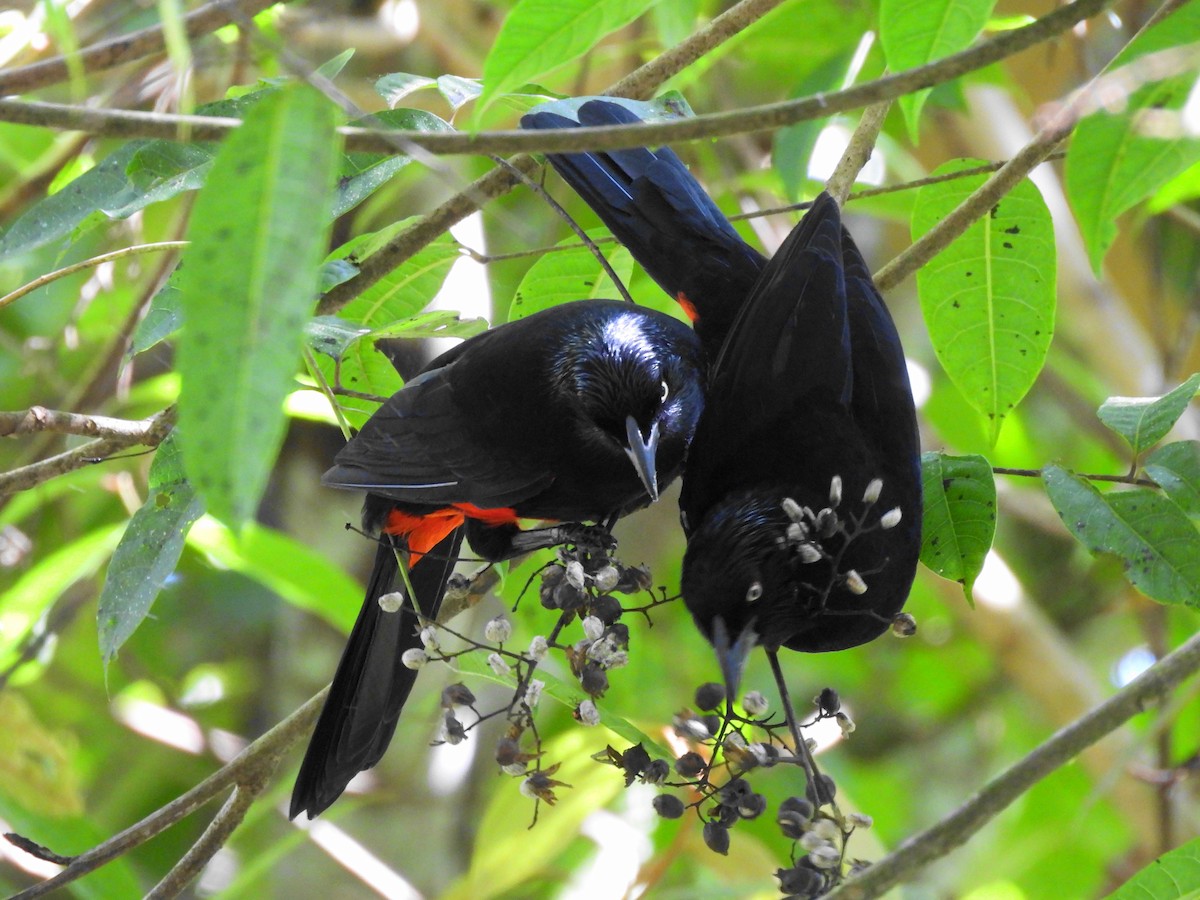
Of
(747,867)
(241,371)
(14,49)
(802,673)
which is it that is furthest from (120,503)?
(241,371)

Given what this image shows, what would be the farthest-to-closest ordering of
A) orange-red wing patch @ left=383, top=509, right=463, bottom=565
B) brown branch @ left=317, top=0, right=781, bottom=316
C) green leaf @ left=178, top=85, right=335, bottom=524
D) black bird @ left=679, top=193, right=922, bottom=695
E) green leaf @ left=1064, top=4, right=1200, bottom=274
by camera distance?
orange-red wing patch @ left=383, top=509, right=463, bottom=565, brown branch @ left=317, top=0, right=781, bottom=316, black bird @ left=679, top=193, right=922, bottom=695, green leaf @ left=1064, top=4, right=1200, bottom=274, green leaf @ left=178, top=85, right=335, bottom=524

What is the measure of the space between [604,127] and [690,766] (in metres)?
0.76

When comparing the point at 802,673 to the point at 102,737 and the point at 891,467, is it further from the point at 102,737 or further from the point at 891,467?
the point at 891,467

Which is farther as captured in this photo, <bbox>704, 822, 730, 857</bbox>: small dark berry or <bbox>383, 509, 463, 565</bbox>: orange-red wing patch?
<bbox>383, 509, 463, 565</bbox>: orange-red wing patch

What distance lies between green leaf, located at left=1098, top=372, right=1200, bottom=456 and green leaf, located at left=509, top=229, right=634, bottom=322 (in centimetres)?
93

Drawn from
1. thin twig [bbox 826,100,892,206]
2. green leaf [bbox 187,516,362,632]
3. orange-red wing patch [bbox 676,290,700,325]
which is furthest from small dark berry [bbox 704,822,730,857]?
green leaf [bbox 187,516,362,632]

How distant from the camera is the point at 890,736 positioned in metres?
5.36

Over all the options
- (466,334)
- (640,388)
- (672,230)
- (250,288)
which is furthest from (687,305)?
(250,288)

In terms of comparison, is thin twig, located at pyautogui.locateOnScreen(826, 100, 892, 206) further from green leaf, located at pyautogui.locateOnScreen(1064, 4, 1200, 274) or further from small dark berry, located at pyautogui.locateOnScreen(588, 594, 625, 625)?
small dark berry, located at pyautogui.locateOnScreen(588, 594, 625, 625)

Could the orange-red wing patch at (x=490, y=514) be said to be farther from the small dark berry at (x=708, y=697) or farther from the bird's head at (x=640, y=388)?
the small dark berry at (x=708, y=697)

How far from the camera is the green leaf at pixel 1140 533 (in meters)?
1.61

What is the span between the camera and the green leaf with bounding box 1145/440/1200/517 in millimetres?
1687

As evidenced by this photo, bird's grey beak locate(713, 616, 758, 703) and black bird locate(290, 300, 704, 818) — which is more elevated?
black bird locate(290, 300, 704, 818)

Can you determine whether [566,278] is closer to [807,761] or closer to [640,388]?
[640,388]
